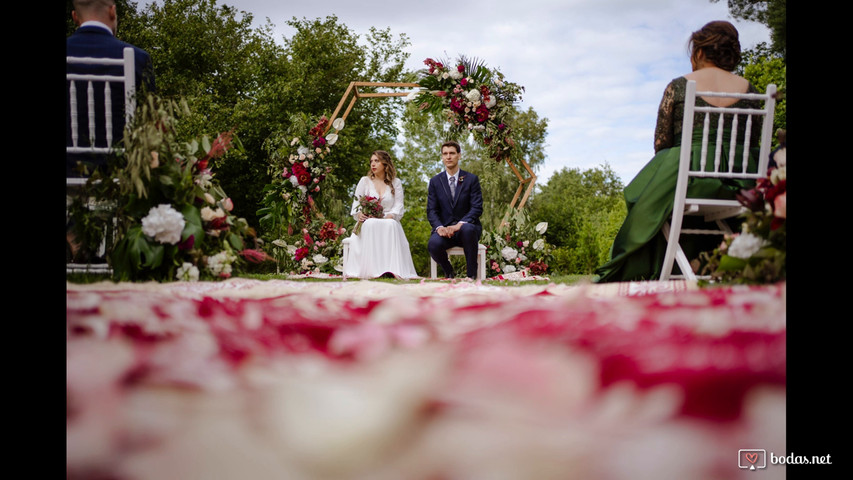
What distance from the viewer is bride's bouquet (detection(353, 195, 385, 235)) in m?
5.91

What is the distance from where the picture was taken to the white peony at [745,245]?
164 cm

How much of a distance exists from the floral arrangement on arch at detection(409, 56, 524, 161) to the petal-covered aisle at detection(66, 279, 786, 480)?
17.2 ft

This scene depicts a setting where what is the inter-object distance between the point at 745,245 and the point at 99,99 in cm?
256

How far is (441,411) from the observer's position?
1.19 meters

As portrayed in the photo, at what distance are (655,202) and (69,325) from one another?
8.87 ft

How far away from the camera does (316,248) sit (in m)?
6.77

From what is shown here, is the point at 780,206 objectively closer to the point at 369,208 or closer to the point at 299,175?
the point at 369,208

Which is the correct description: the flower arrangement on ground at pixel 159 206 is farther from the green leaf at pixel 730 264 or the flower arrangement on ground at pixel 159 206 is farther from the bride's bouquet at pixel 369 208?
the bride's bouquet at pixel 369 208

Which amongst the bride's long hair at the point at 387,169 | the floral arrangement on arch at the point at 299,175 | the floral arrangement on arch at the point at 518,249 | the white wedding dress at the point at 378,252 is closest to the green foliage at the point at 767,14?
the white wedding dress at the point at 378,252

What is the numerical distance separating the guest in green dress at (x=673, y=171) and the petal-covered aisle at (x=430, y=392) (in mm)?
1555

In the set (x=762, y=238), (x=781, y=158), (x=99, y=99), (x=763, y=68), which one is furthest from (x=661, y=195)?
(x=99, y=99)
